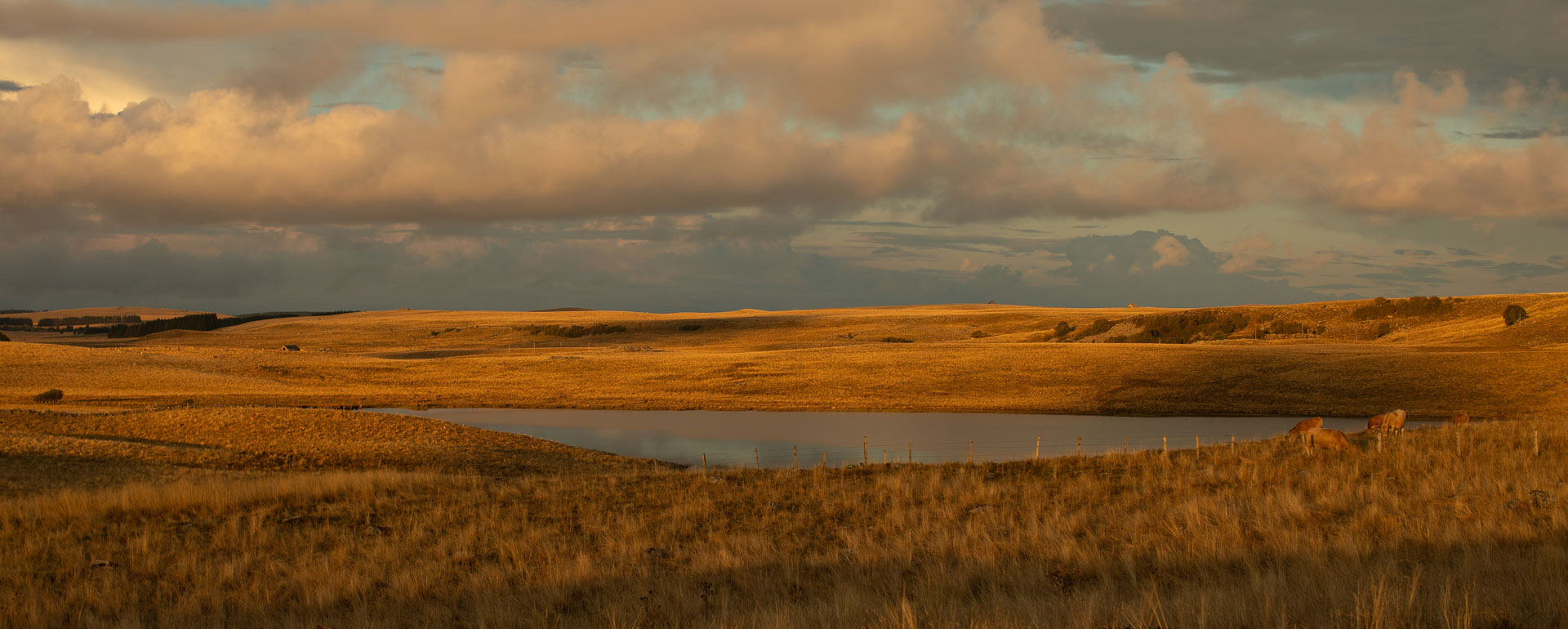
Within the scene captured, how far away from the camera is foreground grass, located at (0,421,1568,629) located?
28.6 ft

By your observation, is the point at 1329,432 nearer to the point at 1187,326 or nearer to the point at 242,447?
the point at 242,447

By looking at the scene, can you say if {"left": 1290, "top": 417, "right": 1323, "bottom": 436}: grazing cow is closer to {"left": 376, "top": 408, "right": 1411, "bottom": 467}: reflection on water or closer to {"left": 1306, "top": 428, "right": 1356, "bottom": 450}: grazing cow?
{"left": 1306, "top": 428, "right": 1356, "bottom": 450}: grazing cow

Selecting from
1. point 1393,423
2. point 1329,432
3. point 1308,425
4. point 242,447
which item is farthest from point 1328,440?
point 242,447

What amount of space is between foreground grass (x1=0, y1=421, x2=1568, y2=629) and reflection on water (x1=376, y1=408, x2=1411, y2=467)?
1336cm

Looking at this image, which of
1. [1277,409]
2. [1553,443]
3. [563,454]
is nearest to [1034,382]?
[1277,409]

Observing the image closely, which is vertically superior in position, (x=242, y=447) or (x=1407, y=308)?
(x=1407, y=308)

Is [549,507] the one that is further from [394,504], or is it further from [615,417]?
[615,417]

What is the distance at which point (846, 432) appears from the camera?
42125mm

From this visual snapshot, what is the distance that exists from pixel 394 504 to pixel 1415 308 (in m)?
97.9

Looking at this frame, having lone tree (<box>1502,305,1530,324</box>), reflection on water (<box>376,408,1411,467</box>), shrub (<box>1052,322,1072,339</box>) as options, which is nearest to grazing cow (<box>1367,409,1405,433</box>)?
reflection on water (<box>376,408,1411,467</box>)

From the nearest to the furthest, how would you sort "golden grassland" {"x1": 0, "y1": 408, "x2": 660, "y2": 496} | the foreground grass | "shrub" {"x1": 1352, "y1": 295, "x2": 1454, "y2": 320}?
the foreground grass, "golden grassland" {"x1": 0, "y1": 408, "x2": 660, "y2": 496}, "shrub" {"x1": 1352, "y1": 295, "x2": 1454, "y2": 320}

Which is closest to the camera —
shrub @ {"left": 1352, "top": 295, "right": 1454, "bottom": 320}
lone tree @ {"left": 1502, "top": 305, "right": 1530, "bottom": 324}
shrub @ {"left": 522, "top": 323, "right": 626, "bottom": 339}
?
lone tree @ {"left": 1502, "top": 305, "right": 1530, "bottom": 324}

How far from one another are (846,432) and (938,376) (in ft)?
60.9

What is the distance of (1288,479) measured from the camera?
16.3m
